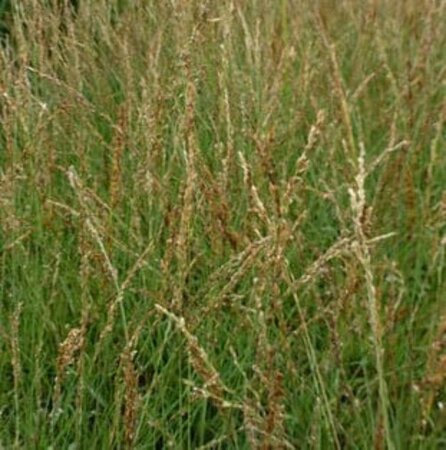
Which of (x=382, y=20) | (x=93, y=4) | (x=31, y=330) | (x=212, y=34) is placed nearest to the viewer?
(x=31, y=330)

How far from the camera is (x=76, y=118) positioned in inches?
93.2

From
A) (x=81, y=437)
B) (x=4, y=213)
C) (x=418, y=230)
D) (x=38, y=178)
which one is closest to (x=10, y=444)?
(x=81, y=437)

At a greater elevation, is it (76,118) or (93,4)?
(93,4)

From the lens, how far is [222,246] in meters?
1.78

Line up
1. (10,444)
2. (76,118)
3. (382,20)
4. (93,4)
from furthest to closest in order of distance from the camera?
1. (382,20)
2. (93,4)
3. (76,118)
4. (10,444)

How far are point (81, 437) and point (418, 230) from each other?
883 mm

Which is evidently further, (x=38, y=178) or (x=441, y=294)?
(x=38, y=178)

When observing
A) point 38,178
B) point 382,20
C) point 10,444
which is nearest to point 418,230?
point 38,178

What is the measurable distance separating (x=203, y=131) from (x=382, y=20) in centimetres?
91

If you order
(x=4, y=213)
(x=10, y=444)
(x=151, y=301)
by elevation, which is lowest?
(x=10, y=444)

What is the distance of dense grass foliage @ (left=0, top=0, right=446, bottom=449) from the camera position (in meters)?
1.39

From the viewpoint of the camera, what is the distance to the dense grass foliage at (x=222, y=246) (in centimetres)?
139

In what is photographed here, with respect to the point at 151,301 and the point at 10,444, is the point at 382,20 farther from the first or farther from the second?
the point at 10,444

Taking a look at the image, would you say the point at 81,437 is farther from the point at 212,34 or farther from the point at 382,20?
the point at 382,20
